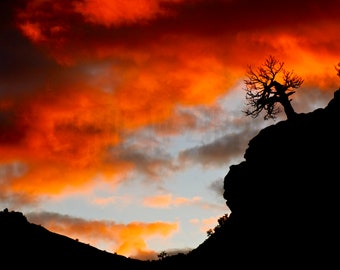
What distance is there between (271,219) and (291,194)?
2899 mm

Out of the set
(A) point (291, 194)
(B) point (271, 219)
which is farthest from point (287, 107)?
(B) point (271, 219)

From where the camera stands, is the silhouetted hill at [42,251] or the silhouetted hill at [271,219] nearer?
the silhouetted hill at [271,219]

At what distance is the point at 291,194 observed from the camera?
34.9m

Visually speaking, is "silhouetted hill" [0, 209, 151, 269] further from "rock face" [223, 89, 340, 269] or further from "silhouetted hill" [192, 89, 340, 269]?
"rock face" [223, 89, 340, 269]

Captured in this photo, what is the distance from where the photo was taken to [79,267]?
43.5m

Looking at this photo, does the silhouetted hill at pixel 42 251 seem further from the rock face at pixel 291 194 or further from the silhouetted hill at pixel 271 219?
the rock face at pixel 291 194

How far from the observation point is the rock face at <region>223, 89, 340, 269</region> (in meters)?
31.3

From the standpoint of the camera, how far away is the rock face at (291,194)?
3130cm

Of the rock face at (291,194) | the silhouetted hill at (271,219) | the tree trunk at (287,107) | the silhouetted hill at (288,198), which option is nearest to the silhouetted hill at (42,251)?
the silhouetted hill at (271,219)

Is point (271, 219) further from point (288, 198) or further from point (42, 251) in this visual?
point (42, 251)

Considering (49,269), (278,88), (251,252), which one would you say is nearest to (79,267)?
(49,269)

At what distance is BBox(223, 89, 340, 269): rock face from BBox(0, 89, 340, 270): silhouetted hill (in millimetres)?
68

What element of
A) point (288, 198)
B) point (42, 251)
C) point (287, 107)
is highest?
point (287, 107)

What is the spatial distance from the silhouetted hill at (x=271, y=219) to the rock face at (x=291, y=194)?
7cm
